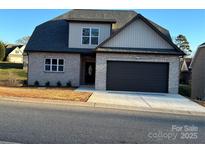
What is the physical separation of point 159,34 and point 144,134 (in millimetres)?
16334

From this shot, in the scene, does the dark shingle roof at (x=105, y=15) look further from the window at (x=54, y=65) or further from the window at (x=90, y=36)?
the window at (x=54, y=65)

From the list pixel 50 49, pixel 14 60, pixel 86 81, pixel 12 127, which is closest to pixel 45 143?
pixel 12 127

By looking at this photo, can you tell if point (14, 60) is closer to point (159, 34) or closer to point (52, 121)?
point (159, 34)

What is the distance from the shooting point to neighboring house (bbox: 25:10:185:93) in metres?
23.8

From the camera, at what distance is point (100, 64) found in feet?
78.7

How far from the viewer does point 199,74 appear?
30.9m

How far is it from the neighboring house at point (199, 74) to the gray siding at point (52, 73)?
11173 millimetres

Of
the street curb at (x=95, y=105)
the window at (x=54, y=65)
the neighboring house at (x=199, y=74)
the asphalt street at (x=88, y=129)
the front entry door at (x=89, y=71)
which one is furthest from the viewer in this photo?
the front entry door at (x=89, y=71)

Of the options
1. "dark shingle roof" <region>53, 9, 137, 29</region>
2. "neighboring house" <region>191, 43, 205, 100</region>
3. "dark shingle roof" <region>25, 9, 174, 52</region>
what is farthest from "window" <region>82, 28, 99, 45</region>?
"neighboring house" <region>191, 43, 205, 100</region>

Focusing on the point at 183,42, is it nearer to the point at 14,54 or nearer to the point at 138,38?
the point at 14,54

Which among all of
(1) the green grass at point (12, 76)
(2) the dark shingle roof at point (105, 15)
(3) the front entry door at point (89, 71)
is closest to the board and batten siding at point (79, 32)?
(2) the dark shingle roof at point (105, 15)

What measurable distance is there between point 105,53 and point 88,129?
15516mm

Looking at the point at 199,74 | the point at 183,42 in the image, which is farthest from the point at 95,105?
the point at 183,42

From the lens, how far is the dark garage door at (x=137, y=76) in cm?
2397
